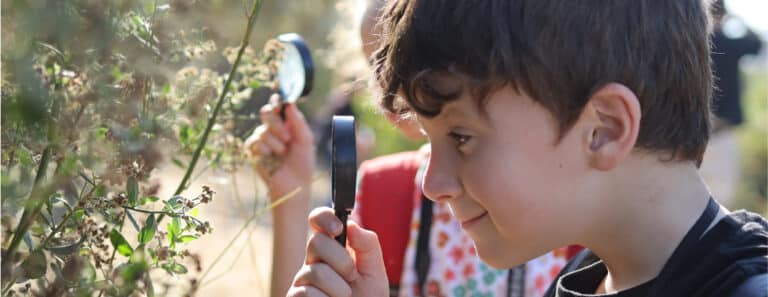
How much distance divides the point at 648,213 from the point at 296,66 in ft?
2.74

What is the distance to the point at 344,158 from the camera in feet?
4.48

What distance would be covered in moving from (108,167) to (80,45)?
0.16 m

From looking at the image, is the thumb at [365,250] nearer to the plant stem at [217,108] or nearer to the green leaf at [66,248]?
the plant stem at [217,108]

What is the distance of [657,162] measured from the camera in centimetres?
149

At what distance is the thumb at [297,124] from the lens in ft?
7.69

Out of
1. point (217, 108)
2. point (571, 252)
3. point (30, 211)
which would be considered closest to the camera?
point (30, 211)

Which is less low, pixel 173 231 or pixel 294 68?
pixel 294 68

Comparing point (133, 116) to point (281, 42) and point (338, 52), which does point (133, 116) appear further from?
point (338, 52)

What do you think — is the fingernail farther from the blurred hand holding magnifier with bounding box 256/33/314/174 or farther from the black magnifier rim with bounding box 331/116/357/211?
the blurred hand holding magnifier with bounding box 256/33/314/174

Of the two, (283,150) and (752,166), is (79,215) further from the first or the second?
(752,166)

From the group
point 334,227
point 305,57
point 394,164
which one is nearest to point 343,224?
point 334,227

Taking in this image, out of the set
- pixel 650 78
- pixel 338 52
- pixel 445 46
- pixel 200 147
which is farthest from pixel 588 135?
pixel 338 52

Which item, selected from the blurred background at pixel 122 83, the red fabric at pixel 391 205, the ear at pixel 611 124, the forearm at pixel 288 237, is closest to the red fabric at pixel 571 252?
the red fabric at pixel 391 205

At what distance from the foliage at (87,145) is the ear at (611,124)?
0.52 metres
